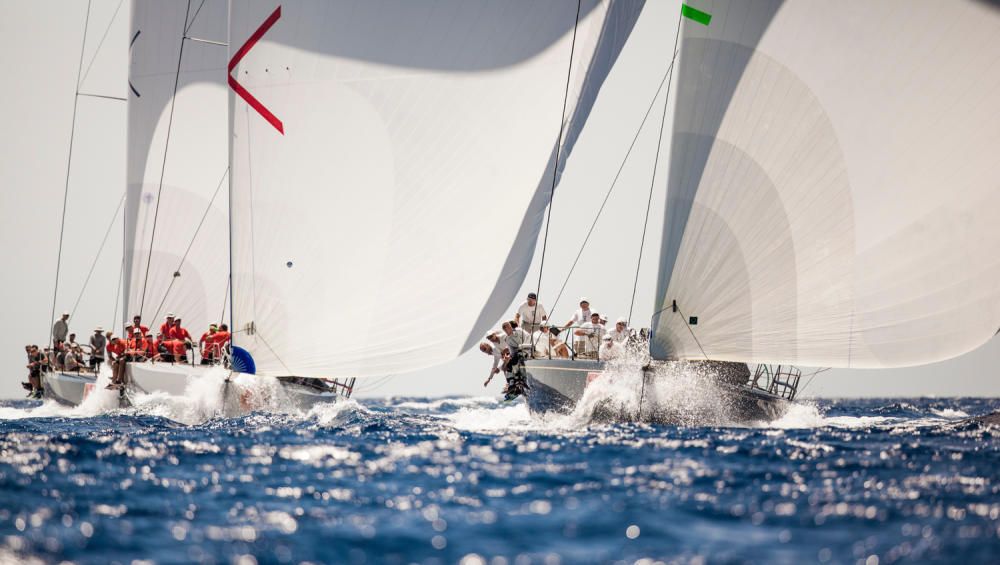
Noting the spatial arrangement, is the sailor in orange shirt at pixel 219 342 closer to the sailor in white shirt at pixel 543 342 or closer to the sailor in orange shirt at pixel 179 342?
the sailor in orange shirt at pixel 179 342

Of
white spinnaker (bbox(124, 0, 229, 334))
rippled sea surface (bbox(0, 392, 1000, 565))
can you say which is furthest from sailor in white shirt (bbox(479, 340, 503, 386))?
Result: white spinnaker (bbox(124, 0, 229, 334))

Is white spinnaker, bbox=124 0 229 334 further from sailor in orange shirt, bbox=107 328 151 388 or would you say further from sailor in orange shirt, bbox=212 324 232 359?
sailor in orange shirt, bbox=212 324 232 359

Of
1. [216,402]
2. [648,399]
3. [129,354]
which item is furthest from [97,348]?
[648,399]

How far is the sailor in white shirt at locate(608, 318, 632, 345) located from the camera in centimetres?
1497

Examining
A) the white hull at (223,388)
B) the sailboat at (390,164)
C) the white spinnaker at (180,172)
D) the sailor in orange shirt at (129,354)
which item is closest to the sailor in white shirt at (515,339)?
the sailboat at (390,164)

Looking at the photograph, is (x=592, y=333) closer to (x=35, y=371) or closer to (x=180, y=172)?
(x=180, y=172)

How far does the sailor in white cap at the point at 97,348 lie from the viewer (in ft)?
77.2

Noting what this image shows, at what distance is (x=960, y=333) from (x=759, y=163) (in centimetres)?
312

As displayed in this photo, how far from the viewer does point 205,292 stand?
23438mm

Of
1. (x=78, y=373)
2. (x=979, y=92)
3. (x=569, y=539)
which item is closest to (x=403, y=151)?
(x=979, y=92)

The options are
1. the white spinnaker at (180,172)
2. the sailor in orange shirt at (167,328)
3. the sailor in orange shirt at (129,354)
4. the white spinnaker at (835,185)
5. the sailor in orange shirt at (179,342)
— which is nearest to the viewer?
the white spinnaker at (835,185)

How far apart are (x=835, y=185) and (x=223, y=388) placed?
30.6 feet

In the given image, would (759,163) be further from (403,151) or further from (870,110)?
(403,151)

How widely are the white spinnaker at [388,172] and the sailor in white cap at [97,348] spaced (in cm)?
1045
